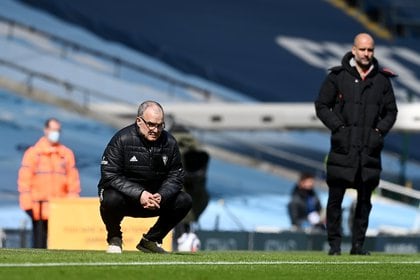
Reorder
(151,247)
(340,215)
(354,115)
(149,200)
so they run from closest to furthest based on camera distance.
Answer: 1. (149,200)
2. (151,247)
3. (354,115)
4. (340,215)

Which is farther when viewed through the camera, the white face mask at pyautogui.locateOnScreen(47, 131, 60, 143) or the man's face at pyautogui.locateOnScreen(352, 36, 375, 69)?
the white face mask at pyautogui.locateOnScreen(47, 131, 60, 143)

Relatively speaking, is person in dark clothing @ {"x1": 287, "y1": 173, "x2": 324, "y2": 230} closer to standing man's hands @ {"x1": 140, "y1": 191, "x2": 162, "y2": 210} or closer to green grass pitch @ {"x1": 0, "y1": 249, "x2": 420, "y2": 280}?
green grass pitch @ {"x1": 0, "y1": 249, "x2": 420, "y2": 280}

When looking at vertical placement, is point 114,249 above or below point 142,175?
below

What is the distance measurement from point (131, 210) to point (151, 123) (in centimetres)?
83

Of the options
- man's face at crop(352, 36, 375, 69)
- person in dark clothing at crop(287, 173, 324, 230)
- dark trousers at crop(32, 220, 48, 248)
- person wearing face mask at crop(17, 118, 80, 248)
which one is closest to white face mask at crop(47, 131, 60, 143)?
person wearing face mask at crop(17, 118, 80, 248)

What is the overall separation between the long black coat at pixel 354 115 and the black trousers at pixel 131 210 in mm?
1929

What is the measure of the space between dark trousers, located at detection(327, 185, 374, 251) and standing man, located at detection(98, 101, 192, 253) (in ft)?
6.36

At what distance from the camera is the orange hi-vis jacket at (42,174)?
15.3m

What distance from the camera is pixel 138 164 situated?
11109mm

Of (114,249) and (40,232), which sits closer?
(114,249)

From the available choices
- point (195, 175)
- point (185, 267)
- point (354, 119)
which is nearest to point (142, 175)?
point (185, 267)

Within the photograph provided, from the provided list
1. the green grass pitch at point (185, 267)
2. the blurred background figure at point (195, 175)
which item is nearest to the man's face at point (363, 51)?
the green grass pitch at point (185, 267)

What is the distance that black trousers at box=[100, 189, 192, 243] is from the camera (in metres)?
11.1

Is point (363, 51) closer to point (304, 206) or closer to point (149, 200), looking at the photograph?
point (149, 200)
